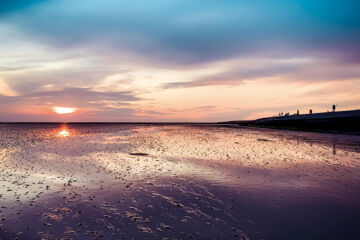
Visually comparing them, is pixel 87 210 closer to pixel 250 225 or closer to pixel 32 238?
pixel 32 238

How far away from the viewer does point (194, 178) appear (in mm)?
16891

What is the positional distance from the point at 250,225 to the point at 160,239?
364cm

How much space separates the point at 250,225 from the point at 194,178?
786 cm

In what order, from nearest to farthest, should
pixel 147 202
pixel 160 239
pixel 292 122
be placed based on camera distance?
pixel 160 239 < pixel 147 202 < pixel 292 122

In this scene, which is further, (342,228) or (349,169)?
(349,169)

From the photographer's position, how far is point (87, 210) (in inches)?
428

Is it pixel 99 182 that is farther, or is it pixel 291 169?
pixel 291 169

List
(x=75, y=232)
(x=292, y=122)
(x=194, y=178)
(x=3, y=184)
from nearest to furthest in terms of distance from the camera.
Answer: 1. (x=75, y=232)
2. (x=3, y=184)
3. (x=194, y=178)
4. (x=292, y=122)

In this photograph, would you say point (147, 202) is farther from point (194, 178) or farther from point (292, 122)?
point (292, 122)

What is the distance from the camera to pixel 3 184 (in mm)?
15344

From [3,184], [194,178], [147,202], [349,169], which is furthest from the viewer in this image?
[349,169]

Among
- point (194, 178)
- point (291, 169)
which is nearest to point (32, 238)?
point (194, 178)

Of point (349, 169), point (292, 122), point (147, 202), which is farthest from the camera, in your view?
point (292, 122)

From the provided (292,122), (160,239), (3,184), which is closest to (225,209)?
(160,239)
